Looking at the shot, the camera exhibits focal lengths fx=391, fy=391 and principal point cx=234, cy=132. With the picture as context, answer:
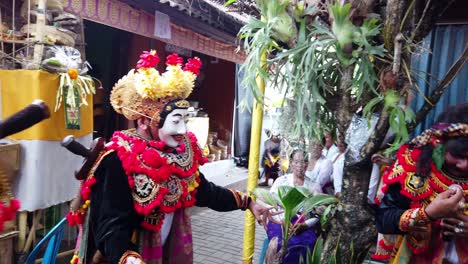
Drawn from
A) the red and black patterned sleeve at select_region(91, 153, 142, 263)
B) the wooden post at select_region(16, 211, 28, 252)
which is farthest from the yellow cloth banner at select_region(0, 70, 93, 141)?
the red and black patterned sleeve at select_region(91, 153, 142, 263)

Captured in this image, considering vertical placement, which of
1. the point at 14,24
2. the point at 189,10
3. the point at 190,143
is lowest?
the point at 190,143

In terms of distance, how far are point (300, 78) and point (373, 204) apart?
33.0 inches

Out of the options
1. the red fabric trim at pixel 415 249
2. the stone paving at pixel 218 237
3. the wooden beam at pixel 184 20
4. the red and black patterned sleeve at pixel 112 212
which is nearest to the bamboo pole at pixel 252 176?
the red and black patterned sleeve at pixel 112 212

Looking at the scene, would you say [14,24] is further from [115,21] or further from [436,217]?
[436,217]

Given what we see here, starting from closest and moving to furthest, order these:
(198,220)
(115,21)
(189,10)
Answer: (115,21) < (189,10) < (198,220)

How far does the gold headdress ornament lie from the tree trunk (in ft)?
3.51

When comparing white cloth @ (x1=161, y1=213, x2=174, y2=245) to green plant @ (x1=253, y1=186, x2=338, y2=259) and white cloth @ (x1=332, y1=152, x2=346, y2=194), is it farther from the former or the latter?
white cloth @ (x1=332, y1=152, x2=346, y2=194)

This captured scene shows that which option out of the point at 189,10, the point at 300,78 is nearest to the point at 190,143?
the point at 300,78

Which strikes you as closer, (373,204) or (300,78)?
(300,78)

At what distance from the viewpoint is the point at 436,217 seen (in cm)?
183

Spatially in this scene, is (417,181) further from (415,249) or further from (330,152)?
(330,152)

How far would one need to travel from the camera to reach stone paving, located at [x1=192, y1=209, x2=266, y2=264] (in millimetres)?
4742

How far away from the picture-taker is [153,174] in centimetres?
222

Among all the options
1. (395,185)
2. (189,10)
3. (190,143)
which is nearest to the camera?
(395,185)
